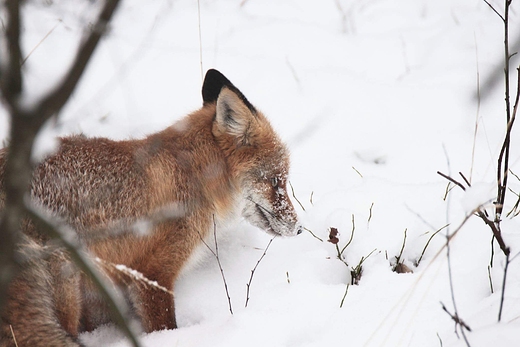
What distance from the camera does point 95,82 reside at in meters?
5.41

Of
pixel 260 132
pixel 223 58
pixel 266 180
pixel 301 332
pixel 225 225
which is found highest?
pixel 223 58

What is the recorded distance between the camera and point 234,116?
142 inches

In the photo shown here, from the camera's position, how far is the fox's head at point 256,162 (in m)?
3.64

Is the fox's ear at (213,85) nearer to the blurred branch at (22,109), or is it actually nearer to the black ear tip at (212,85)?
the black ear tip at (212,85)

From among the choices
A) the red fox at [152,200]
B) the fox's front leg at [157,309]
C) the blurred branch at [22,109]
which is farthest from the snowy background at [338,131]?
the blurred branch at [22,109]

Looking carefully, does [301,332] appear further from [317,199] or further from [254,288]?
Result: [317,199]

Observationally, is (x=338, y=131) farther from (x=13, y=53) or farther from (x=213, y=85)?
(x=13, y=53)

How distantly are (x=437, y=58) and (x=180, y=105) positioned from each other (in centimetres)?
284

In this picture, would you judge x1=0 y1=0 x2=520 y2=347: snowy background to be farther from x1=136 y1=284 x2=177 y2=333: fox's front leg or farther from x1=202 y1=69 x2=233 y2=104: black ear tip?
x1=202 y1=69 x2=233 y2=104: black ear tip

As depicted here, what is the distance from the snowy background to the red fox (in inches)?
9.1

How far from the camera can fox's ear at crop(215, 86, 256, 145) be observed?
3.51m

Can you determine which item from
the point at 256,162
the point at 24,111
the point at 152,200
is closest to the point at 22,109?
the point at 24,111

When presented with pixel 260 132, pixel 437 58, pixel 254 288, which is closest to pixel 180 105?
pixel 260 132

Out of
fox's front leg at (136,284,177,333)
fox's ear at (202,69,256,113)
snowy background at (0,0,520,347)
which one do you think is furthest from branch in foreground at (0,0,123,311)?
fox's ear at (202,69,256,113)
